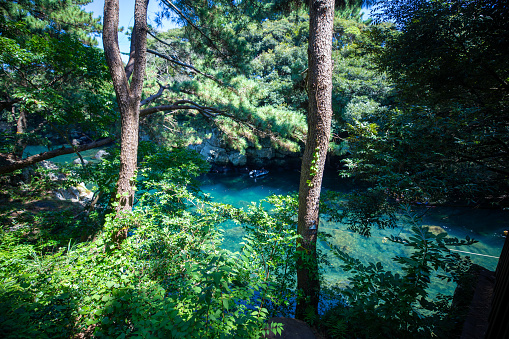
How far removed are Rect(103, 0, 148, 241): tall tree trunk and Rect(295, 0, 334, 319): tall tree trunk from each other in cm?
314

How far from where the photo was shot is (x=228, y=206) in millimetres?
3760

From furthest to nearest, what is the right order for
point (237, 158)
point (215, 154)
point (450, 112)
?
point (237, 158)
point (215, 154)
point (450, 112)

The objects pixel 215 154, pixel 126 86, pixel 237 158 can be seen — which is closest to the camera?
pixel 126 86

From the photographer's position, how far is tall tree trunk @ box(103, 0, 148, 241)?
3.79 m

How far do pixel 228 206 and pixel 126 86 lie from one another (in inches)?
115

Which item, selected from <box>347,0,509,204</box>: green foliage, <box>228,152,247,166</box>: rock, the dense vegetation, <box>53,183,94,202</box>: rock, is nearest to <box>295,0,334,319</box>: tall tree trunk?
the dense vegetation

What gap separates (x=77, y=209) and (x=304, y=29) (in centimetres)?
1805

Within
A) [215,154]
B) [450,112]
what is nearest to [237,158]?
[215,154]

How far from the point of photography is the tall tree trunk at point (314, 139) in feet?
9.37

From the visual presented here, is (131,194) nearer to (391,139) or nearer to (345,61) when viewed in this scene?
(391,139)

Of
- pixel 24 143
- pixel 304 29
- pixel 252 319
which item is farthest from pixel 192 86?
pixel 304 29

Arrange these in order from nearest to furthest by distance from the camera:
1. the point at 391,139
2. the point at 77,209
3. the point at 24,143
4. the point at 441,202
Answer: the point at 441,202 → the point at 391,139 → the point at 24,143 → the point at 77,209

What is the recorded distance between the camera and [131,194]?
402 centimetres

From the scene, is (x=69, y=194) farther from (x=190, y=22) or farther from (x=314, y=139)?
(x=314, y=139)
